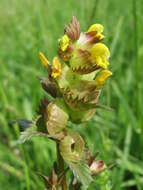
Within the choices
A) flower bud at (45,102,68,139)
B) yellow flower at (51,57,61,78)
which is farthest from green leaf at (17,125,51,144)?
yellow flower at (51,57,61,78)

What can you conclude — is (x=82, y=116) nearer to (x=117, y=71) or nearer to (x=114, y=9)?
(x=117, y=71)

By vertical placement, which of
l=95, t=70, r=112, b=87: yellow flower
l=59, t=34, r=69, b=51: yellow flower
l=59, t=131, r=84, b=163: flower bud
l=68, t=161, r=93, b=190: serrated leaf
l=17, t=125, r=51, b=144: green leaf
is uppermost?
l=59, t=34, r=69, b=51: yellow flower

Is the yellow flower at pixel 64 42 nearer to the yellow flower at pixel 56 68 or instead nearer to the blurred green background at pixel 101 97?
the yellow flower at pixel 56 68

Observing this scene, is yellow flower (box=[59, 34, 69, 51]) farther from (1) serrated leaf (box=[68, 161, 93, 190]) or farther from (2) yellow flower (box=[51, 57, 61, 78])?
(1) serrated leaf (box=[68, 161, 93, 190])

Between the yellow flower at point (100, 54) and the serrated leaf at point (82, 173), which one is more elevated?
the yellow flower at point (100, 54)

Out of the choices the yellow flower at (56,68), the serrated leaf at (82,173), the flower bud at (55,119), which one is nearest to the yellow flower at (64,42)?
the yellow flower at (56,68)

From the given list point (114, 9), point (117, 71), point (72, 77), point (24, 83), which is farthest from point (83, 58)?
point (114, 9)
